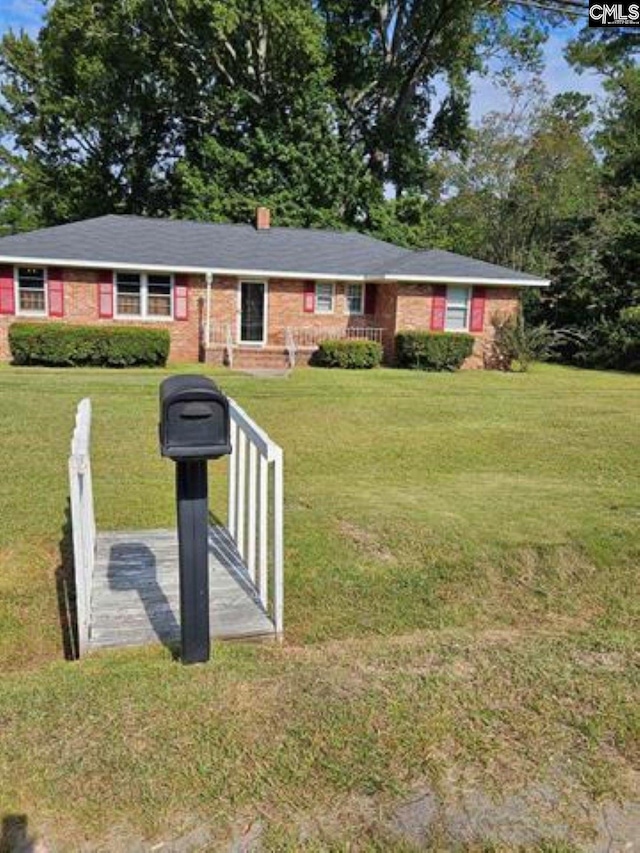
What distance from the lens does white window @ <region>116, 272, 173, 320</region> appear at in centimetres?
1920

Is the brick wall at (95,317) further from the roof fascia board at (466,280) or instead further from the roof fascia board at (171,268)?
the roof fascia board at (466,280)

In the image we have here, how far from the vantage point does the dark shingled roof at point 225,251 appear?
61.4 ft

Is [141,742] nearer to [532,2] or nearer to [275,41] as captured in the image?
[532,2]

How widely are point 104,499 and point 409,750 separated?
4123mm

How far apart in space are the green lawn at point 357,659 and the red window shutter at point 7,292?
10.9 meters

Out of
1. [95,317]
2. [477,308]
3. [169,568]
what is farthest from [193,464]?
[477,308]

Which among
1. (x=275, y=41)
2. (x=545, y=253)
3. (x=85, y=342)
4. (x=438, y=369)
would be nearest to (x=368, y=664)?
(x=85, y=342)

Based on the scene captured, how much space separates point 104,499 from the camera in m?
6.07

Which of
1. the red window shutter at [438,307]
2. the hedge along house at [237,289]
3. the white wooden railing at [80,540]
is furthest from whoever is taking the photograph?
the red window shutter at [438,307]

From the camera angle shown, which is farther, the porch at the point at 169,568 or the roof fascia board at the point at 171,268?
the roof fascia board at the point at 171,268

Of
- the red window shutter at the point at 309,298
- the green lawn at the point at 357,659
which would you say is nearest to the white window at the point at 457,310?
the red window shutter at the point at 309,298

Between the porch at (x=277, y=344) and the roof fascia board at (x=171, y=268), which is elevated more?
the roof fascia board at (x=171, y=268)

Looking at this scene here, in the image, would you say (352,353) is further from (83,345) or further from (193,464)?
(193,464)

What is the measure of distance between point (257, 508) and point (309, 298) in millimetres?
16637
